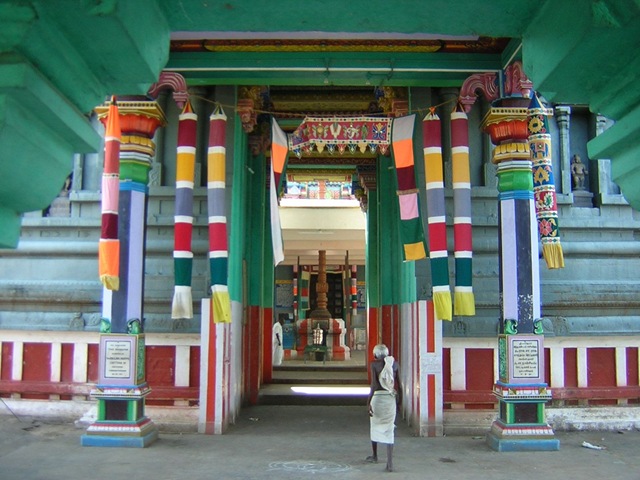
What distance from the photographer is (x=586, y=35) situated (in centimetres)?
255

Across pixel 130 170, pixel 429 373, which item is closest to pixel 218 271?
pixel 130 170

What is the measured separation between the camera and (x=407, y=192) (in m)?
8.34

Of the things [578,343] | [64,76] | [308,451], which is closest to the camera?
[64,76]

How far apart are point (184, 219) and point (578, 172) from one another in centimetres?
634

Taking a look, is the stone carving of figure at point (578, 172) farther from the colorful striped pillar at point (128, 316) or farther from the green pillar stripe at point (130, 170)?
the green pillar stripe at point (130, 170)

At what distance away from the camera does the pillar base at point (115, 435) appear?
7566mm

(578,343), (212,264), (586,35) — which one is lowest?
(578,343)

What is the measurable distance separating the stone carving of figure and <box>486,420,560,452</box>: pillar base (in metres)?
4.39

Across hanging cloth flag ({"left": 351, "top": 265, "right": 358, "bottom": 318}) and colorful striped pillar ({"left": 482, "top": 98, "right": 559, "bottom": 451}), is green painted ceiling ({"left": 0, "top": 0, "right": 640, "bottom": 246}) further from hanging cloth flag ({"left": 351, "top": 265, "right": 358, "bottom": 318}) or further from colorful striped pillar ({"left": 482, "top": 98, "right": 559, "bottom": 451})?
hanging cloth flag ({"left": 351, "top": 265, "right": 358, "bottom": 318})

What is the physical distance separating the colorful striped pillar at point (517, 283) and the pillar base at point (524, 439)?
3 centimetres

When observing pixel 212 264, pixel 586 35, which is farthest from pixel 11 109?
pixel 212 264

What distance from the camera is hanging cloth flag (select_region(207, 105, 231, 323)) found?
7898mm

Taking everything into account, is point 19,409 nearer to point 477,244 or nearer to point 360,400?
point 360,400

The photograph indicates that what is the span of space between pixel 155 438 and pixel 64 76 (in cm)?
618
